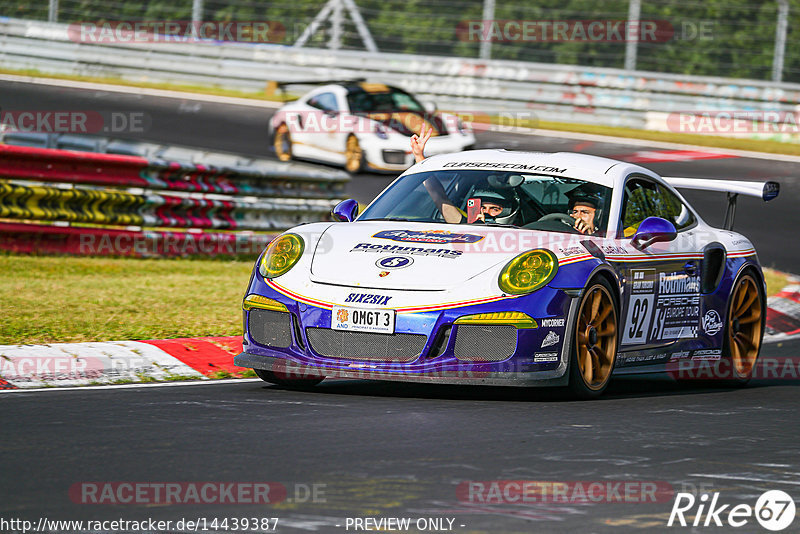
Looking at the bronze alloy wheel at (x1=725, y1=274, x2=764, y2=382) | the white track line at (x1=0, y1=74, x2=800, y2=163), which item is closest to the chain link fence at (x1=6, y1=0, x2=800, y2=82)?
the white track line at (x1=0, y1=74, x2=800, y2=163)

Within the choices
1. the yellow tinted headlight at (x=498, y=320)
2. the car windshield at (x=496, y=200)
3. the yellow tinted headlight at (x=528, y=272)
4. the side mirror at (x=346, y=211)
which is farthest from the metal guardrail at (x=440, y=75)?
the yellow tinted headlight at (x=498, y=320)

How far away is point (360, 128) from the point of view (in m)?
20.2

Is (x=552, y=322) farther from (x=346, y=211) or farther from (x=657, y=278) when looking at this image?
(x=346, y=211)

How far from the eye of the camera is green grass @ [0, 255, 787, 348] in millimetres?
8906

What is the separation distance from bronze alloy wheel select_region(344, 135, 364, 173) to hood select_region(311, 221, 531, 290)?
40.9ft

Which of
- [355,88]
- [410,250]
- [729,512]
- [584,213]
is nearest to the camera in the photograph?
[729,512]

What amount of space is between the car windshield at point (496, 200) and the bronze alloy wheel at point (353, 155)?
38.7 feet

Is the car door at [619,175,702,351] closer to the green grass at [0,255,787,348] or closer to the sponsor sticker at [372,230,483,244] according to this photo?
the sponsor sticker at [372,230,483,244]

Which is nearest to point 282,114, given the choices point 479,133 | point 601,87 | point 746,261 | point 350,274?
point 479,133

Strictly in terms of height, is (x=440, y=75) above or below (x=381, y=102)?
above

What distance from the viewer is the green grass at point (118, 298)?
8906 millimetres

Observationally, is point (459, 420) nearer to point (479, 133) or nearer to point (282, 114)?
point (282, 114)

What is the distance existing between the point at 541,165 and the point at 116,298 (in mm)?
3869

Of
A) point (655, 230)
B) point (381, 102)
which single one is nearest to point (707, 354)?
point (655, 230)
